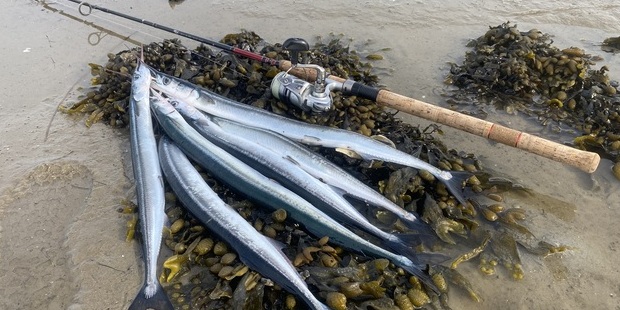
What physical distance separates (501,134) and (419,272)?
1.64 m

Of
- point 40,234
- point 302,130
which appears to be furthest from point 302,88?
point 40,234

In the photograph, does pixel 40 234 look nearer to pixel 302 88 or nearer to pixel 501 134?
pixel 302 88

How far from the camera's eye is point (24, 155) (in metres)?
4.84

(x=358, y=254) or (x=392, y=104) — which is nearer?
(x=358, y=254)

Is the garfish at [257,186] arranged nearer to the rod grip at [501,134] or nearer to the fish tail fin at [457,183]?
the fish tail fin at [457,183]

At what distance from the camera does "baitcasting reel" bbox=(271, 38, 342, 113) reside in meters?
4.37

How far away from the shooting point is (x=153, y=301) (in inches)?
126

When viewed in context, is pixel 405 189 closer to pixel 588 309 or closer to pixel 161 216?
pixel 588 309

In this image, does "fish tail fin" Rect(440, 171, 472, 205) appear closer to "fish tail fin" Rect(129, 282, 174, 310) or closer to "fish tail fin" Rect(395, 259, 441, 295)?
"fish tail fin" Rect(395, 259, 441, 295)

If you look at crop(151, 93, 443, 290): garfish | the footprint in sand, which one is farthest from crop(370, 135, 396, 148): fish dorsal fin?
the footprint in sand

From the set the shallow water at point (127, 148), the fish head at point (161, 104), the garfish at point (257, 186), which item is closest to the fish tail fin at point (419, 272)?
the garfish at point (257, 186)

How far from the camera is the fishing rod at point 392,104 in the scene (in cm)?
378

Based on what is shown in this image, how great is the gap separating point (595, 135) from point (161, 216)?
15.4 feet

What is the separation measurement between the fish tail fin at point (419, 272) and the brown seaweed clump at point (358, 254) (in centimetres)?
5
